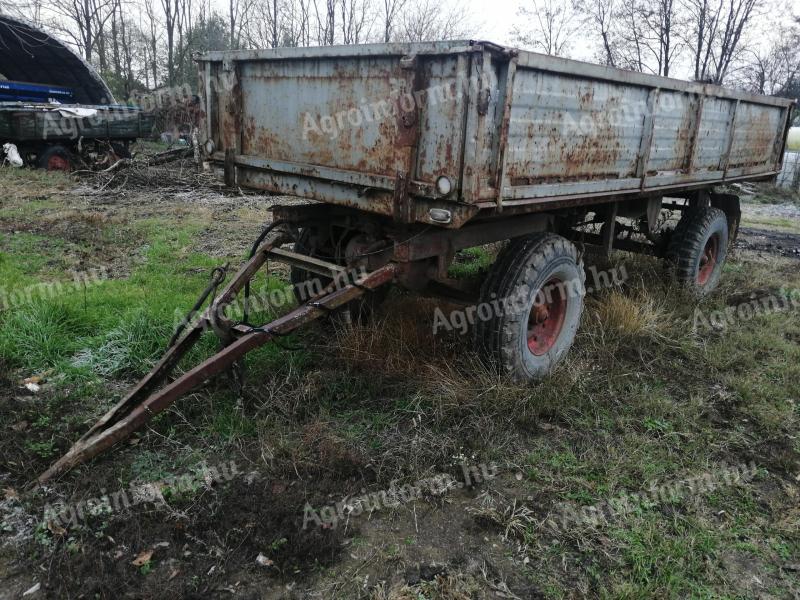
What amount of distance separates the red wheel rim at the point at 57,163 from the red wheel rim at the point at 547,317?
12.5 m

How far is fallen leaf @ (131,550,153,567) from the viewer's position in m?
2.52

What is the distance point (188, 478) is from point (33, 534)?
2.26 ft

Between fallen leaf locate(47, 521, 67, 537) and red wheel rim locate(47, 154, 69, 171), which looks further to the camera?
red wheel rim locate(47, 154, 69, 171)

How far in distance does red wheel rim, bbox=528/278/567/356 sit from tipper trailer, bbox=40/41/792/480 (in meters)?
0.01

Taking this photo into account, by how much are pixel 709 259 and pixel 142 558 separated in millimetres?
6258

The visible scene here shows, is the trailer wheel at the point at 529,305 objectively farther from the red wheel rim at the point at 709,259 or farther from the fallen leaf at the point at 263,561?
the red wheel rim at the point at 709,259

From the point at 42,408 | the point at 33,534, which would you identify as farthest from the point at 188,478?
the point at 42,408

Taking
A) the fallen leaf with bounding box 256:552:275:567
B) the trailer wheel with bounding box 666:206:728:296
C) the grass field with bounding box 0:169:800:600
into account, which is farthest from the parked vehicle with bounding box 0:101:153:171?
the fallen leaf with bounding box 256:552:275:567

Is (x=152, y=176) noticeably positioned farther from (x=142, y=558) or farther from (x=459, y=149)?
(x=142, y=558)

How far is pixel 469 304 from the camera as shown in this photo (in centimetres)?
421

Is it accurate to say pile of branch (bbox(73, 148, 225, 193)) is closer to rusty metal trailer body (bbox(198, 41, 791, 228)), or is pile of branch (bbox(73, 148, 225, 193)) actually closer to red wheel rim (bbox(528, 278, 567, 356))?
rusty metal trailer body (bbox(198, 41, 791, 228))

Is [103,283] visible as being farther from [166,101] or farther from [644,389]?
[166,101]

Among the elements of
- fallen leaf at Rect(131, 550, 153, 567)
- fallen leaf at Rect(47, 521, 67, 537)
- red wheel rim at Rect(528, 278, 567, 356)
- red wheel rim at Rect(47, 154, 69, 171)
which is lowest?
fallen leaf at Rect(131, 550, 153, 567)

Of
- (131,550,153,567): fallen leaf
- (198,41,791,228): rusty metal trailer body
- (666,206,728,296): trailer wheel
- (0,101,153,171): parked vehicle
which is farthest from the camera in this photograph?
(0,101,153,171): parked vehicle
